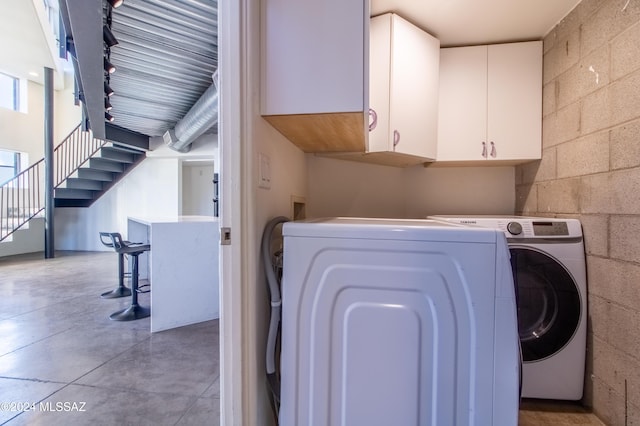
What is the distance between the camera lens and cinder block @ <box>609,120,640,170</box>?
134 cm

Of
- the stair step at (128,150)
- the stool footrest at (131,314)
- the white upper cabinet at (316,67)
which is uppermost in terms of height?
the stair step at (128,150)

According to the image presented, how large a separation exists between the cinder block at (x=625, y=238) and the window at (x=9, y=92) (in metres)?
9.49

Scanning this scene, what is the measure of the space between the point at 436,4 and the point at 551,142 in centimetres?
109

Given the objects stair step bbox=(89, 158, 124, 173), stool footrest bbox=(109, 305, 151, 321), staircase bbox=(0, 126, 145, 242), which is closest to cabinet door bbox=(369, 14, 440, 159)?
stool footrest bbox=(109, 305, 151, 321)

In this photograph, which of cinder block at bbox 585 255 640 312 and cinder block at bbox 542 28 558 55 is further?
cinder block at bbox 542 28 558 55

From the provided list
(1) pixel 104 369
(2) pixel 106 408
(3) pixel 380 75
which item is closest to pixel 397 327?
(3) pixel 380 75

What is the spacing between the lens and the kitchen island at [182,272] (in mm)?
2809

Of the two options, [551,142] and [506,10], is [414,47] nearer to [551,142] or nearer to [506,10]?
[506,10]

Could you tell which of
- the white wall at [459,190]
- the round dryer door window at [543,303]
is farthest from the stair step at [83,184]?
the round dryer door window at [543,303]

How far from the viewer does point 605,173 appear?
151 centimetres

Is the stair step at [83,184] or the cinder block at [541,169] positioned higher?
the stair step at [83,184]

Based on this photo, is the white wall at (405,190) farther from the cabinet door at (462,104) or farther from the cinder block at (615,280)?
the cinder block at (615,280)

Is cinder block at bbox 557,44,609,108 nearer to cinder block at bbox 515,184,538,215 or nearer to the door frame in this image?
cinder block at bbox 515,184,538,215

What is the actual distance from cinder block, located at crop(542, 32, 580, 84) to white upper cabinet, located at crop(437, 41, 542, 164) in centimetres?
5
